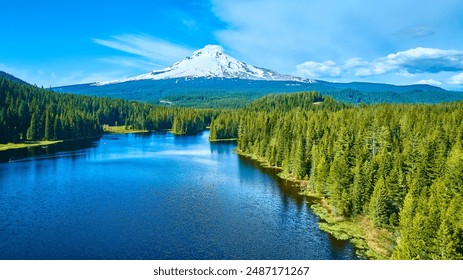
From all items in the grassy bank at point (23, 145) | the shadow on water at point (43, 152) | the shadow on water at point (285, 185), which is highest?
the grassy bank at point (23, 145)

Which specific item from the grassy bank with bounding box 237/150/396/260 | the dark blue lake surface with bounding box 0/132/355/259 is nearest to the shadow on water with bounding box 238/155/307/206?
the dark blue lake surface with bounding box 0/132/355/259

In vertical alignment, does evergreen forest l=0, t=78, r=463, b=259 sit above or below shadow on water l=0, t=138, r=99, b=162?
above

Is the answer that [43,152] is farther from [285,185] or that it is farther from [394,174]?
[394,174]

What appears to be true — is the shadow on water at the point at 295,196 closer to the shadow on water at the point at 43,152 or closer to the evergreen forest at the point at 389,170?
the evergreen forest at the point at 389,170

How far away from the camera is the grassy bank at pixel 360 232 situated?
5325cm

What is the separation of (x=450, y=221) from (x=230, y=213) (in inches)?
1429

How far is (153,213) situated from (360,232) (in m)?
34.6

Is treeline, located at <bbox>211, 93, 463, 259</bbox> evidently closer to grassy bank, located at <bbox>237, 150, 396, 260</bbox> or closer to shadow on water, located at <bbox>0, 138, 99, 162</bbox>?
grassy bank, located at <bbox>237, 150, 396, 260</bbox>

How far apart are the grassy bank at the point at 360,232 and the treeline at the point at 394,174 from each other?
4.46 ft

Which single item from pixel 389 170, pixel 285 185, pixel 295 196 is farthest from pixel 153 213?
pixel 389 170

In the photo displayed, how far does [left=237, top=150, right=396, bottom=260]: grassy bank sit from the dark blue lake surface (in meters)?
1.84

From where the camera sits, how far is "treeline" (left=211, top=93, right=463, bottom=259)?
43.2 metres

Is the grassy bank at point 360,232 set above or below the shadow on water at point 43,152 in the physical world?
below

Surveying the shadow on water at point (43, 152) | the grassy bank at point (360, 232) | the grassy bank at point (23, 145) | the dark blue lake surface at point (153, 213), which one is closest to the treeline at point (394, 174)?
the grassy bank at point (360, 232)
